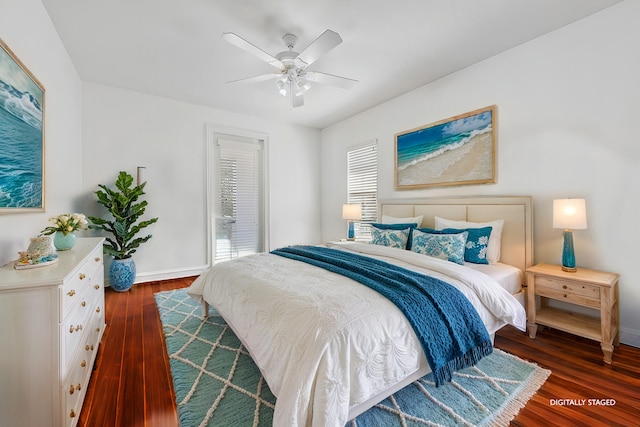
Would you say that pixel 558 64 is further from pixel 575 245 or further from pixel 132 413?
pixel 132 413

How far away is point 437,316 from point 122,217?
3.74 m

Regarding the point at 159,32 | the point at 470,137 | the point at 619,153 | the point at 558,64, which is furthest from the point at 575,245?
the point at 159,32

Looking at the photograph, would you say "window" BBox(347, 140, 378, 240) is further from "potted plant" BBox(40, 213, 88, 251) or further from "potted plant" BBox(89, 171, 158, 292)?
"potted plant" BBox(40, 213, 88, 251)

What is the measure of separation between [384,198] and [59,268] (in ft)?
12.2

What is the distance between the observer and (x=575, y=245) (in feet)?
7.80

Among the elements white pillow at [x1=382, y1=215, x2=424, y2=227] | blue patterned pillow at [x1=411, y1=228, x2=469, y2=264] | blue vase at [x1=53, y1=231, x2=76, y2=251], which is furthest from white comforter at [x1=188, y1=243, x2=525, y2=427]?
white pillow at [x1=382, y1=215, x2=424, y2=227]

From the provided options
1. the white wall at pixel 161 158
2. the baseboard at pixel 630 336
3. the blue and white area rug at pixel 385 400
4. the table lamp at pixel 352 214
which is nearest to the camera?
the blue and white area rug at pixel 385 400

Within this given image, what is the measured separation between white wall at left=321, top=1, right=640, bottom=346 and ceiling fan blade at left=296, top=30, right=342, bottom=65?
6.23ft

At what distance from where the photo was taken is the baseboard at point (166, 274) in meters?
3.78

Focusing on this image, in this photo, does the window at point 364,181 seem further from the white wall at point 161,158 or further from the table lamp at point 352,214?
the white wall at point 161,158

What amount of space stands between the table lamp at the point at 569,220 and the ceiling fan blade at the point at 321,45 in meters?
2.23

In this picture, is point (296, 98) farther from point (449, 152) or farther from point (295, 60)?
point (449, 152)

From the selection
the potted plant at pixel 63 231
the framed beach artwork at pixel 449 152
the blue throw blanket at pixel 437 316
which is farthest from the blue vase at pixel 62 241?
the framed beach artwork at pixel 449 152

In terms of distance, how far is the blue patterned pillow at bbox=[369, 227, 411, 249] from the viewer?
3100 mm
